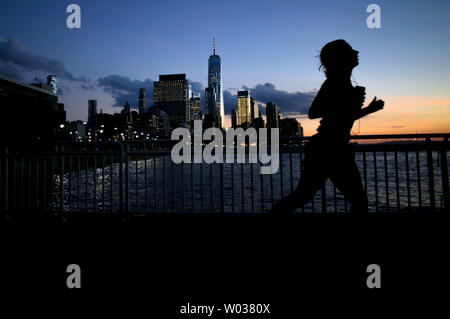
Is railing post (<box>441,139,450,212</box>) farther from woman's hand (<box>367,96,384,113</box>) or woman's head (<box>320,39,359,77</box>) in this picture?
woman's head (<box>320,39,359,77</box>)

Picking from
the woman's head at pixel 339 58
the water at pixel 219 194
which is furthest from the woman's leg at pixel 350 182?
the woman's head at pixel 339 58

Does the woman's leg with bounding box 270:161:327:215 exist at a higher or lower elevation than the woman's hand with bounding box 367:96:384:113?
lower

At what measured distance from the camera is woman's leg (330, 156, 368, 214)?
2.50m

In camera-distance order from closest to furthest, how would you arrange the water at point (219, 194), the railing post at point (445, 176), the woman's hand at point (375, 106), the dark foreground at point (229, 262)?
the dark foreground at point (229, 262)
the woman's hand at point (375, 106)
the railing post at point (445, 176)
the water at point (219, 194)

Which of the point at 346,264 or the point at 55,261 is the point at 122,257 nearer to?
the point at 55,261

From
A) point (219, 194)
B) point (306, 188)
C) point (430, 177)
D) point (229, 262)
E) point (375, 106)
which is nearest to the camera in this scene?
point (375, 106)

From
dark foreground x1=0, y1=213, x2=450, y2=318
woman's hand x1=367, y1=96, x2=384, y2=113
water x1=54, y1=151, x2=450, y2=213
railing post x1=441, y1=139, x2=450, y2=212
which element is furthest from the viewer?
water x1=54, y1=151, x2=450, y2=213

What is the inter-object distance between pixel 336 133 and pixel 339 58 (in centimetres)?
75

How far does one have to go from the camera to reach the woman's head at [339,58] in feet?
8.28

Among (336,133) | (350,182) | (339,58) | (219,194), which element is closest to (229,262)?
(350,182)

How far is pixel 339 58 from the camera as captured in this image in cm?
252

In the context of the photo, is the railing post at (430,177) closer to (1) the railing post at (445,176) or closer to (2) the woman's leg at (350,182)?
(1) the railing post at (445,176)

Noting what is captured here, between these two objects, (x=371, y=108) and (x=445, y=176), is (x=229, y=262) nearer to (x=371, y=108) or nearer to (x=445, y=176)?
(x=371, y=108)

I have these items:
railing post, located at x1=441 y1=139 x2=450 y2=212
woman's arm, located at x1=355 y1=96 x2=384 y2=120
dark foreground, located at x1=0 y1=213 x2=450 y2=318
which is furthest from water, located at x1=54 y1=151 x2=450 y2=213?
woman's arm, located at x1=355 y1=96 x2=384 y2=120
